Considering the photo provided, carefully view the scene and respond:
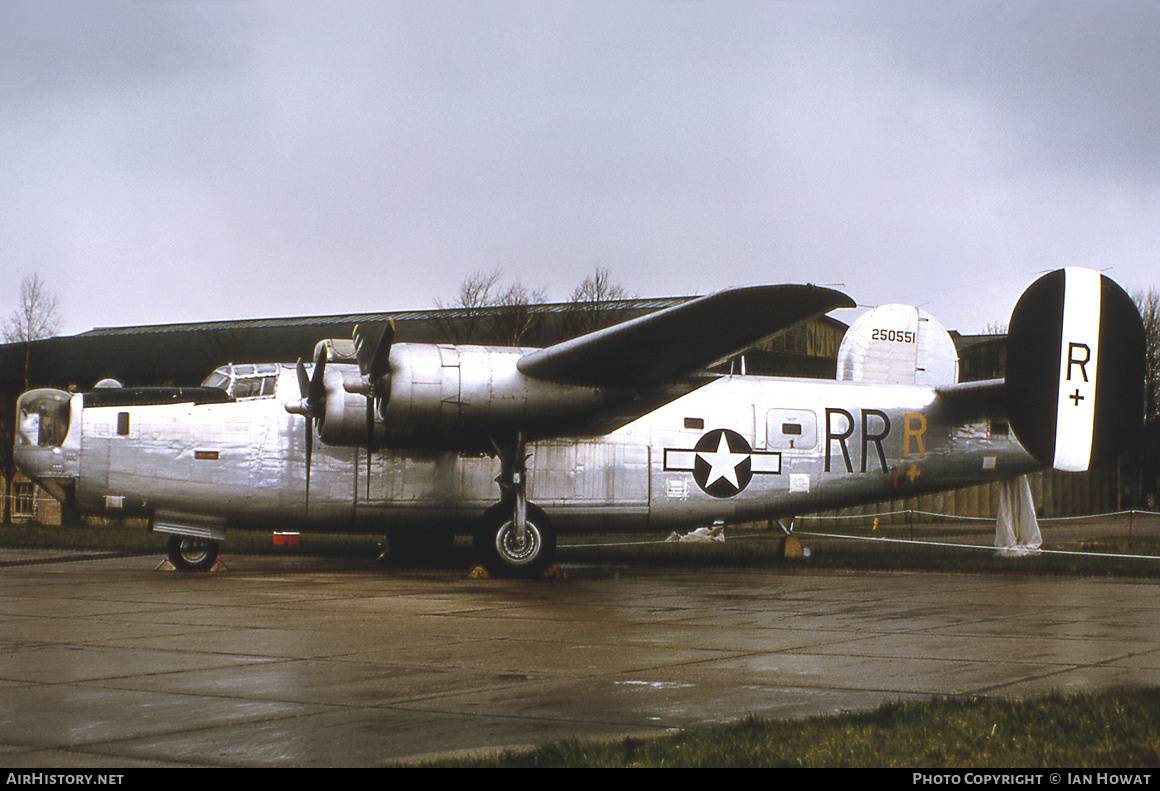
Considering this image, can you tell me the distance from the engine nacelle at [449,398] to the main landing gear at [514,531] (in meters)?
0.50

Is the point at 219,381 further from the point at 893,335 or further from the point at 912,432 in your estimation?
the point at 893,335

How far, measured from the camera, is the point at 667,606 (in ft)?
36.2

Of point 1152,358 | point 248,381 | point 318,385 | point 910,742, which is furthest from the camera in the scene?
point 1152,358

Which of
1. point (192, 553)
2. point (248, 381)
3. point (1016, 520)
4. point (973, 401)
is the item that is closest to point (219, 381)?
point (248, 381)

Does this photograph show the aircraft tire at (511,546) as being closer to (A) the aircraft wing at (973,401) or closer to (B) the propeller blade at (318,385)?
(B) the propeller blade at (318,385)

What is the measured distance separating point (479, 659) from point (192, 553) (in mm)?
9661

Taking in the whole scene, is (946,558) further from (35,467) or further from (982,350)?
(982,350)

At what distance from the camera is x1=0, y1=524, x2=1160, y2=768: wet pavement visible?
5.01 m

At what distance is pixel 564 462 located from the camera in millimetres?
15984

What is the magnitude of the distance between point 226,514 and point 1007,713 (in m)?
12.2

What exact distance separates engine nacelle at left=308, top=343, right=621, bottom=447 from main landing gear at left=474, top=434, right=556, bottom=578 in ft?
1.63

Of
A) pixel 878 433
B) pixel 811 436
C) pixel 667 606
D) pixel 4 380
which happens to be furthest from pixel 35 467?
pixel 4 380

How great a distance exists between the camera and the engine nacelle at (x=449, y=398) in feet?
44.4

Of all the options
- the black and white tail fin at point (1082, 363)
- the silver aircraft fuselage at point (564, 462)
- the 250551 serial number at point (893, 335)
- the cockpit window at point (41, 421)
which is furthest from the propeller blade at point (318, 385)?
the 250551 serial number at point (893, 335)
